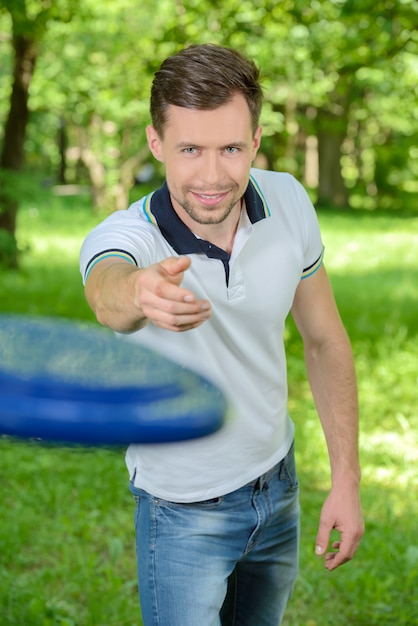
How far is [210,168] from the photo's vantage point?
1.92m

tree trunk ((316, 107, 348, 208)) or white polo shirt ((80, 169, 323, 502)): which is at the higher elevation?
white polo shirt ((80, 169, 323, 502))

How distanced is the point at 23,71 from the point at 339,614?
28.4 feet

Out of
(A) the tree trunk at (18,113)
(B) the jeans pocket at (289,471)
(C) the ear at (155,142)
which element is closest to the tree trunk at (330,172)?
(A) the tree trunk at (18,113)

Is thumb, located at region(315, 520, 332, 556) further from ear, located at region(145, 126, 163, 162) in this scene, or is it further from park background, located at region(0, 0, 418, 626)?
ear, located at region(145, 126, 163, 162)

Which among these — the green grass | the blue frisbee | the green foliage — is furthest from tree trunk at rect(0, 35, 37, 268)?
the blue frisbee

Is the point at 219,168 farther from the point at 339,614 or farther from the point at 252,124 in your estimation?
the point at 339,614

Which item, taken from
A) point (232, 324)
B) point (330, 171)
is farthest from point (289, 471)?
point (330, 171)

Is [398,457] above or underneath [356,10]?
underneath

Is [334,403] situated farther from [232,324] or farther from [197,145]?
[197,145]

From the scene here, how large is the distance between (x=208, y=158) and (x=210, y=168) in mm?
23

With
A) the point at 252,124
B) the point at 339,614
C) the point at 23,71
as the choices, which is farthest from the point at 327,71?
the point at 252,124

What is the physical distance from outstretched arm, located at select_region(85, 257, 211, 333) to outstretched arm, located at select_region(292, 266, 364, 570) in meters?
0.70

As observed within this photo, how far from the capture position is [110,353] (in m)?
1.61

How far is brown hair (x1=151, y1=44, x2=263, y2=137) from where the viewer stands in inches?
75.3
